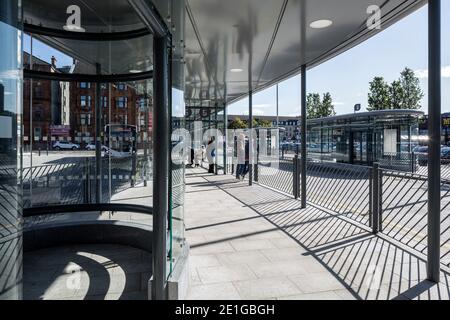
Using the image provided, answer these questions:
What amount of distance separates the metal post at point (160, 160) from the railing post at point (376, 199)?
362 centimetres

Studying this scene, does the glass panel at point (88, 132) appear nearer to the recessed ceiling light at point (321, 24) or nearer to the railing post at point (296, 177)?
the recessed ceiling light at point (321, 24)

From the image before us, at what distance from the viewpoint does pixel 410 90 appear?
2861 cm

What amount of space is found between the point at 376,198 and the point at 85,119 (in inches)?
257

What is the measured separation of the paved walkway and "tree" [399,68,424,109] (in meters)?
26.0

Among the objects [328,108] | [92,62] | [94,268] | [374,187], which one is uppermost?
[328,108]

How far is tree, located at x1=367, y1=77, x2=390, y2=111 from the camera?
96.3 feet

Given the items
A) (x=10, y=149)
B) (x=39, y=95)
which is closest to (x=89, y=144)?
(x=39, y=95)

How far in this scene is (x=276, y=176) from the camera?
43.2 ft

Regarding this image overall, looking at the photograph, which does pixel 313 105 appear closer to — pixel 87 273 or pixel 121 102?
pixel 121 102

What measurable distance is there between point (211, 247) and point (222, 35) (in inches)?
134

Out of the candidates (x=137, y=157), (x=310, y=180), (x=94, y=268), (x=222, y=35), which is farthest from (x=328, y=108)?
(x=94, y=268)

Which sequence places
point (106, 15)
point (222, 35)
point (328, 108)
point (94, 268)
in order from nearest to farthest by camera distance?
point (94, 268)
point (106, 15)
point (222, 35)
point (328, 108)
